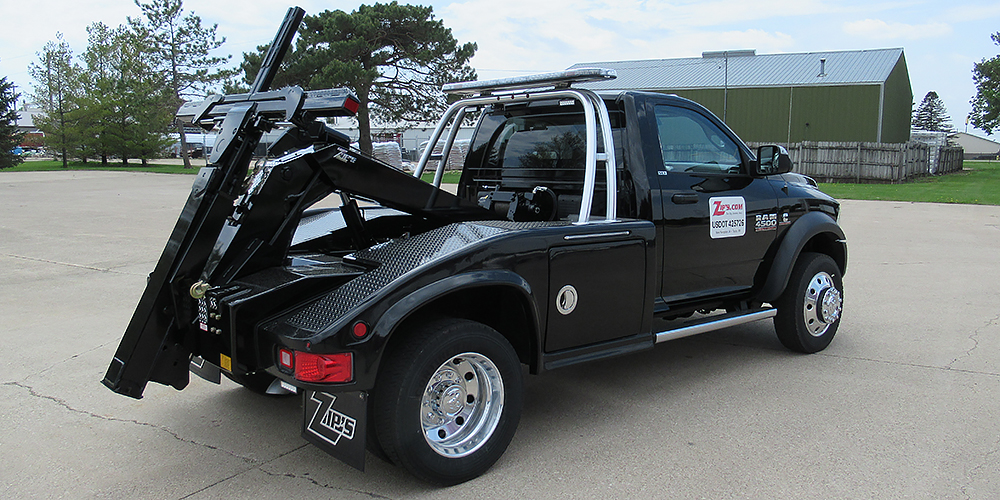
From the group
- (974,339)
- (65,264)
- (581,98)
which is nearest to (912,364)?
(974,339)

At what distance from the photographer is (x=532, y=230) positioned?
3.76 metres

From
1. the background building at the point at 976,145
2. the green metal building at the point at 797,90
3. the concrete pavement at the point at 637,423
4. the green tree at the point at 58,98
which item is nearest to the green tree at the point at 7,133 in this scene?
the green tree at the point at 58,98

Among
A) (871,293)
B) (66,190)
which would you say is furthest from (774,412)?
(66,190)

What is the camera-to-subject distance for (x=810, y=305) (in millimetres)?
5621

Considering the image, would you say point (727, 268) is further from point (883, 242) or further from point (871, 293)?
point (883, 242)

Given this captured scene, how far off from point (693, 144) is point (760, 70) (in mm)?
37819

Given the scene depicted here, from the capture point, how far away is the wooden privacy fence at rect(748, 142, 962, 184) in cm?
2720

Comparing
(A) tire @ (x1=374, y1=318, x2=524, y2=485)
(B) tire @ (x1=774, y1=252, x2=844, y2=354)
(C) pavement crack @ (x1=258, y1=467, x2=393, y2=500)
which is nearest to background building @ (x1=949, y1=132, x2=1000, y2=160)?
(B) tire @ (x1=774, y1=252, x2=844, y2=354)

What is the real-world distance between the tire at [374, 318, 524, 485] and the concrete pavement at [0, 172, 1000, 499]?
0.53 ft

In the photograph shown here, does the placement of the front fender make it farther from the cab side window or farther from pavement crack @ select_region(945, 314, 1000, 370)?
pavement crack @ select_region(945, 314, 1000, 370)

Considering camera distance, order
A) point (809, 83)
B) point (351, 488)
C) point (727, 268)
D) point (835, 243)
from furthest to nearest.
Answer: point (809, 83) → point (835, 243) → point (727, 268) → point (351, 488)

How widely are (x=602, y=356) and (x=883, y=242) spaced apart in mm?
9300

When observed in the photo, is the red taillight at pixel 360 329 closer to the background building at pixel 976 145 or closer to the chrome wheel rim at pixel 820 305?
the chrome wheel rim at pixel 820 305

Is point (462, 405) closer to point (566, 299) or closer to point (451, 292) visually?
point (451, 292)
